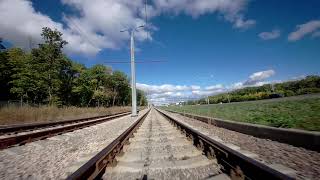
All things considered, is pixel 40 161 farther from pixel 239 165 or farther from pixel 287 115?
pixel 287 115

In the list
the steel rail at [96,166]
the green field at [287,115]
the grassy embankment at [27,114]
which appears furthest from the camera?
the grassy embankment at [27,114]

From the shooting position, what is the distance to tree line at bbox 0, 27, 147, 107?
51344 mm

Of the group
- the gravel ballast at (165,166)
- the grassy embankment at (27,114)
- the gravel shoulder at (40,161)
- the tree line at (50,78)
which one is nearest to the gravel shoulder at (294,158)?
the gravel ballast at (165,166)

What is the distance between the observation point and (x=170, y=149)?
8.55 meters

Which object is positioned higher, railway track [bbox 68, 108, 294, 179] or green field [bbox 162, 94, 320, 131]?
green field [bbox 162, 94, 320, 131]

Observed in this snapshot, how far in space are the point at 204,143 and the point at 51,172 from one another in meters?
4.23

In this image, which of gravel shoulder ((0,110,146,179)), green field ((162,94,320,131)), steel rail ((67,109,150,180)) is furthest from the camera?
green field ((162,94,320,131))

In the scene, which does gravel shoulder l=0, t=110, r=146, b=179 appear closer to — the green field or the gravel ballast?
the gravel ballast

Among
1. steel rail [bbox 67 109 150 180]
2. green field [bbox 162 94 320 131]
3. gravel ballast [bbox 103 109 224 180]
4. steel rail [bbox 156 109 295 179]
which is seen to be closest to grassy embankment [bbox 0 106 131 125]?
green field [bbox 162 94 320 131]

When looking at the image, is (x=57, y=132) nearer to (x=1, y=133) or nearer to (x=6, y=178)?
(x=1, y=133)

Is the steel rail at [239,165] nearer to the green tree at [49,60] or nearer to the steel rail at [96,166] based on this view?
the steel rail at [96,166]

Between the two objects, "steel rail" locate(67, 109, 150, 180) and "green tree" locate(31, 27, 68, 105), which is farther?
"green tree" locate(31, 27, 68, 105)

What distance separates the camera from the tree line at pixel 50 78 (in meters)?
51.3

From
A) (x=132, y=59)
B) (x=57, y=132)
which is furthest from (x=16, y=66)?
(x=57, y=132)
